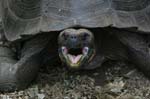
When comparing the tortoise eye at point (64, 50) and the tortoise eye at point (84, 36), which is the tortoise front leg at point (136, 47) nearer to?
the tortoise eye at point (84, 36)

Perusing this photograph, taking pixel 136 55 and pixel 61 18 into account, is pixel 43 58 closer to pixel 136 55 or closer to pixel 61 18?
pixel 61 18

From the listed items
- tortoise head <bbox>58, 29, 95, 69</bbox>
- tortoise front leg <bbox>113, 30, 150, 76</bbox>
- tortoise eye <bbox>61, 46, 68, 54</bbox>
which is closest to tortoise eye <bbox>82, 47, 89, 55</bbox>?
tortoise head <bbox>58, 29, 95, 69</bbox>

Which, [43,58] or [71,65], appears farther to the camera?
[43,58]

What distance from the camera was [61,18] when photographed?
3.87m

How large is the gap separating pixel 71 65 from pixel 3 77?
0.56 m

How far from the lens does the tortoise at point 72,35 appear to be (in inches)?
150

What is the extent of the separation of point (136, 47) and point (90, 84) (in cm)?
44

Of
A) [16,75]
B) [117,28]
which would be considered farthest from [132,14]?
[16,75]

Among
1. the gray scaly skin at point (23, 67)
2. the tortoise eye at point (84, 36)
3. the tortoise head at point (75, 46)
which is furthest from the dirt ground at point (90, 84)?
the tortoise eye at point (84, 36)

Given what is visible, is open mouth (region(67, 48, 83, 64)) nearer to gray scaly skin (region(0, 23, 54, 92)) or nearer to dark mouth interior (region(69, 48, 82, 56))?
dark mouth interior (region(69, 48, 82, 56))

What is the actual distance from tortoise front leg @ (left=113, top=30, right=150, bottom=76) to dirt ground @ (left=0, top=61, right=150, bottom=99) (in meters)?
0.13

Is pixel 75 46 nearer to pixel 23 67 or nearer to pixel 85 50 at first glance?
pixel 85 50

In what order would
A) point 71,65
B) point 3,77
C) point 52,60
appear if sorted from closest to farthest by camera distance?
point 71,65 → point 3,77 → point 52,60

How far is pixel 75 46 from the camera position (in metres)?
3.72
